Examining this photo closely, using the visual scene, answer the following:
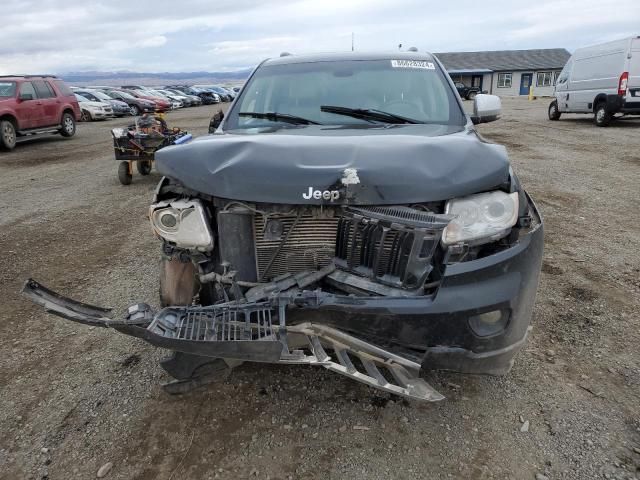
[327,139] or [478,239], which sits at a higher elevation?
[327,139]

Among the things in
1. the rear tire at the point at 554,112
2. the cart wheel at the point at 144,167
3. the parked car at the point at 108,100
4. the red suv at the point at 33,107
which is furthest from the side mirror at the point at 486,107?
the parked car at the point at 108,100

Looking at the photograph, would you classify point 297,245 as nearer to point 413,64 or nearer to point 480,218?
point 480,218

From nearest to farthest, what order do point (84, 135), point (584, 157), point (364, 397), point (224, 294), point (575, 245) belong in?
point (224, 294) < point (364, 397) < point (575, 245) < point (584, 157) < point (84, 135)

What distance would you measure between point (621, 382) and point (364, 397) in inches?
57.8

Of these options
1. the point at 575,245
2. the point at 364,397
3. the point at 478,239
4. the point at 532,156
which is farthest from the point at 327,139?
the point at 532,156

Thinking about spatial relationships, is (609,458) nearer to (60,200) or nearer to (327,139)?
(327,139)

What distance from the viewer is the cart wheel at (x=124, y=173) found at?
8.73 metres

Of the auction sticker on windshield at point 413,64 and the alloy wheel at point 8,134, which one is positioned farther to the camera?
the alloy wheel at point 8,134

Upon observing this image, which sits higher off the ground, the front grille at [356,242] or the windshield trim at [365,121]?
the windshield trim at [365,121]

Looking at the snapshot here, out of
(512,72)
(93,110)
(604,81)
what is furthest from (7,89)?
(512,72)

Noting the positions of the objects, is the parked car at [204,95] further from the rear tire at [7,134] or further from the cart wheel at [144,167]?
the cart wheel at [144,167]

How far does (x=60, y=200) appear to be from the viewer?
780 cm

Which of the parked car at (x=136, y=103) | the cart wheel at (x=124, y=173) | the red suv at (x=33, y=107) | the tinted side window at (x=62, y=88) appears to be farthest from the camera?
the parked car at (x=136, y=103)

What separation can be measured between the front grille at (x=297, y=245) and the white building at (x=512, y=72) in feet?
178
